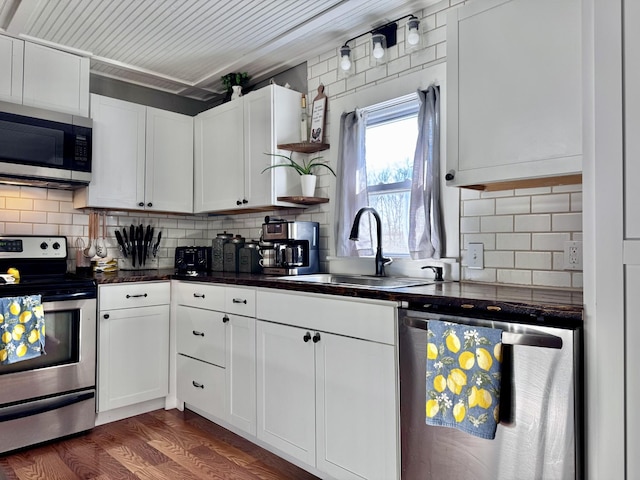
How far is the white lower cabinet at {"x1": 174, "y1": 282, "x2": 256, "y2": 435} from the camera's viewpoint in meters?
2.55

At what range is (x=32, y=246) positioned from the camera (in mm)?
3078

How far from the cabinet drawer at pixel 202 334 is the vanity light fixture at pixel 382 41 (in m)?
1.72

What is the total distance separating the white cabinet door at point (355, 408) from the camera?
1.85 meters

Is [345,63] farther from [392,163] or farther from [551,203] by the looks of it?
[551,203]

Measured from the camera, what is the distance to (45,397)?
2.61m

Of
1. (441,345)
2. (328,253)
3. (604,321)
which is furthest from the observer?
(328,253)

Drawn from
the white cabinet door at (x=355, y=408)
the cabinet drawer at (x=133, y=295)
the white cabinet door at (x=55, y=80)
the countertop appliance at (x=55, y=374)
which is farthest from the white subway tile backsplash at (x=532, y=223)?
the white cabinet door at (x=55, y=80)

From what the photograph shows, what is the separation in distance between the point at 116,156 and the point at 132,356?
1411mm

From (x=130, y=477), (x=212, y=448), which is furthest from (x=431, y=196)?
(x=130, y=477)

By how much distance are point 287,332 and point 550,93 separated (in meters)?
1.53

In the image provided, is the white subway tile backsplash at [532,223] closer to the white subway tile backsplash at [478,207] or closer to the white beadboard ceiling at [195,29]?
the white subway tile backsplash at [478,207]

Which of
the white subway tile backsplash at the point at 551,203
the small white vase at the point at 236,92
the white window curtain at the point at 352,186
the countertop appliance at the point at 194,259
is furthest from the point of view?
the countertop appliance at the point at 194,259

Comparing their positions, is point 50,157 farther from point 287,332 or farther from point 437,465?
point 437,465

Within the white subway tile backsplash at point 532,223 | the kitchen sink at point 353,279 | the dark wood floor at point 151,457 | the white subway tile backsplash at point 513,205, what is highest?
the white subway tile backsplash at point 513,205
